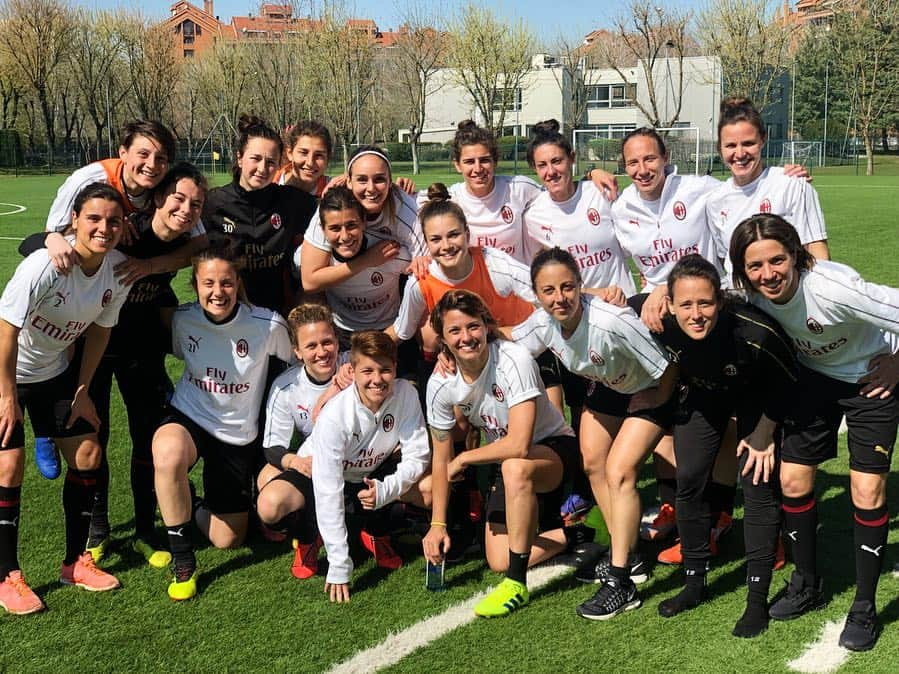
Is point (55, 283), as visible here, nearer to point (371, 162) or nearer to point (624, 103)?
point (371, 162)

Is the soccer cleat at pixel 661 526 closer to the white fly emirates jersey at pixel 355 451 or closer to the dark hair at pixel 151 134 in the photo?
the white fly emirates jersey at pixel 355 451

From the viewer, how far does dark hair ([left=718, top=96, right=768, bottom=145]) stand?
14.1ft

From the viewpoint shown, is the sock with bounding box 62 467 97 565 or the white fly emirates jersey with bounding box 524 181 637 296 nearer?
the sock with bounding box 62 467 97 565

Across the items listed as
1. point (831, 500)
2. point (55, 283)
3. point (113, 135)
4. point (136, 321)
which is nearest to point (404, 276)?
point (136, 321)

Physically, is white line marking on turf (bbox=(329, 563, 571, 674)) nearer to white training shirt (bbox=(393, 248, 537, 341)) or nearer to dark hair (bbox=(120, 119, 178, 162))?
white training shirt (bbox=(393, 248, 537, 341))

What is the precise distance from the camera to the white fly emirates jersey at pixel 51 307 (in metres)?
3.68

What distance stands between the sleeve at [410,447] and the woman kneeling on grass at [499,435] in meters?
0.14

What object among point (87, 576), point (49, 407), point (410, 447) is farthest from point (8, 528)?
point (410, 447)

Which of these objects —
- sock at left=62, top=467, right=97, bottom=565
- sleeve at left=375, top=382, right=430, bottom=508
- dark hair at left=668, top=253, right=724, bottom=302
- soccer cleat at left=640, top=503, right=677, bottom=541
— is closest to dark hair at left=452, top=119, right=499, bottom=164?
sleeve at left=375, top=382, right=430, bottom=508

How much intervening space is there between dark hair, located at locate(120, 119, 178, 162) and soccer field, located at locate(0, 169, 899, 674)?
2.04 meters

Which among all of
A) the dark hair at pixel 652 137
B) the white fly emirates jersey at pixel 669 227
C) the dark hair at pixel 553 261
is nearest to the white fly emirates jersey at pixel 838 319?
the dark hair at pixel 553 261

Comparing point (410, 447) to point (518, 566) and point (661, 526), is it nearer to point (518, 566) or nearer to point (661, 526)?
point (518, 566)

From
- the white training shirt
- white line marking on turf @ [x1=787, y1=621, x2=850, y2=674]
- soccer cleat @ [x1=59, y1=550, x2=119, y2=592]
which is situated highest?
the white training shirt

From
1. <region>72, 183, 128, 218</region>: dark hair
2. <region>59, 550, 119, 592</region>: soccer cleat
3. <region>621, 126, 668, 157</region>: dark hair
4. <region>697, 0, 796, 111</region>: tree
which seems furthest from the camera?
<region>697, 0, 796, 111</region>: tree
